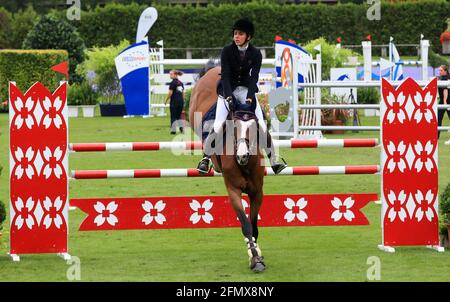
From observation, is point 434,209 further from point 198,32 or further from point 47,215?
point 198,32

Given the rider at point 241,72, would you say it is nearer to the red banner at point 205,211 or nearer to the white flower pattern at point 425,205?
the red banner at point 205,211

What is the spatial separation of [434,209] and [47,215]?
3.43 meters

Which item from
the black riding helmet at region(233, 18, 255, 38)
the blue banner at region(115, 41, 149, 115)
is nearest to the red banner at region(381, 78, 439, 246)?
the black riding helmet at region(233, 18, 255, 38)

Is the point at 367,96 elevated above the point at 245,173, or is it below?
below

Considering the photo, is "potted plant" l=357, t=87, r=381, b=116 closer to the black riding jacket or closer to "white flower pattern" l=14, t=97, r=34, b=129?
the black riding jacket

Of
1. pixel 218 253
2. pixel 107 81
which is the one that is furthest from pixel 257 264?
pixel 107 81

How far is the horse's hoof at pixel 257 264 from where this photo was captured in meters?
8.90

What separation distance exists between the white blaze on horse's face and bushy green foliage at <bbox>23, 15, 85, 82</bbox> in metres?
26.8

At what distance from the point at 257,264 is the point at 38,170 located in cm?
209

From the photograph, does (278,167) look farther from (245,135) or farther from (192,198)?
(192,198)

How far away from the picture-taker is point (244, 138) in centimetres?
898

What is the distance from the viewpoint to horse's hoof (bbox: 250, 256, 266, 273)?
8898 mm

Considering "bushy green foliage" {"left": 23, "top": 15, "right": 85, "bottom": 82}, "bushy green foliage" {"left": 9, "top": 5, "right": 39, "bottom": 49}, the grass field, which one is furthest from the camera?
"bushy green foliage" {"left": 9, "top": 5, "right": 39, "bottom": 49}

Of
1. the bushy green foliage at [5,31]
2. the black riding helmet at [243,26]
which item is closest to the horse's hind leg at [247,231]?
the black riding helmet at [243,26]
